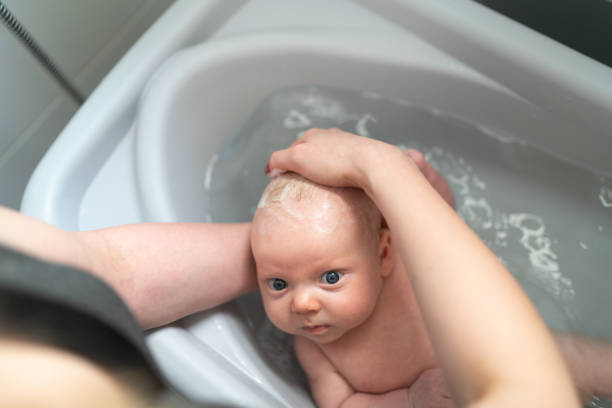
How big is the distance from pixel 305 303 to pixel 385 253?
16 cm

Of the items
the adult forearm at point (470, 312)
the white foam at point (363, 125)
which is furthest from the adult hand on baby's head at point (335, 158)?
the white foam at point (363, 125)

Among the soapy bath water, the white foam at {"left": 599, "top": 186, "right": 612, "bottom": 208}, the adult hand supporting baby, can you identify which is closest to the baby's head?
the adult hand supporting baby

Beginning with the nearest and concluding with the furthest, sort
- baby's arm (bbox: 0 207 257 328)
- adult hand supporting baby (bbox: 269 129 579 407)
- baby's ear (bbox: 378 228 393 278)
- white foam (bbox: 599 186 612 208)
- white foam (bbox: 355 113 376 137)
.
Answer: adult hand supporting baby (bbox: 269 129 579 407), baby's arm (bbox: 0 207 257 328), baby's ear (bbox: 378 228 393 278), white foam (bbox: 599 186 612 208), white foam (bbox: 355 113 376 137)

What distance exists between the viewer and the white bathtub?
0.84 meters

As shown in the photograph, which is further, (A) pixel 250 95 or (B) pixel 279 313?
(A) pixel 250 95

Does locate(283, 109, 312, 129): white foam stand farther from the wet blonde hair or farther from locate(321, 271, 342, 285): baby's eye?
locate(321, 271, 342, 285): baby's eye

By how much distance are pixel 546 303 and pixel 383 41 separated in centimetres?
59

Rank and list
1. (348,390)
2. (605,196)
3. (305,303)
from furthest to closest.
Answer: (605,196)
(348,390)
(305,303)

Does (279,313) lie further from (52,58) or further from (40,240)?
Result: (52,58)

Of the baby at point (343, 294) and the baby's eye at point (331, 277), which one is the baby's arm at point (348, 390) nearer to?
the baby at point (343, 294)

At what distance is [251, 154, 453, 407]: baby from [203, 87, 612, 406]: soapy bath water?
156mm

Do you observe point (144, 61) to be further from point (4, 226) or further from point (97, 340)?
point (97, 340)

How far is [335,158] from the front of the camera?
0.72 m

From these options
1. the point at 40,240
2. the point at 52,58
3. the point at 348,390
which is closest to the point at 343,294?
the point at 348,390
